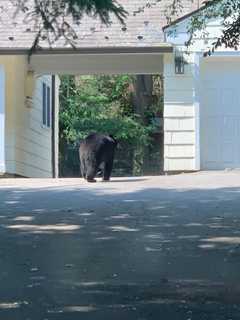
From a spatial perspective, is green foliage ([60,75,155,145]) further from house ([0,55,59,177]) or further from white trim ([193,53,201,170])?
white trim ([193,53,201,170])

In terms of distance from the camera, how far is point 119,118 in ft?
114

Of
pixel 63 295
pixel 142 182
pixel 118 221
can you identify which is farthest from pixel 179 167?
pixel 63 295

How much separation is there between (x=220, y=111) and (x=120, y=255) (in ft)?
32.8

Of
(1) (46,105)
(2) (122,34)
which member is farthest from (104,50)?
(1) (46,105)

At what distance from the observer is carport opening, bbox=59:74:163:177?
32312mm

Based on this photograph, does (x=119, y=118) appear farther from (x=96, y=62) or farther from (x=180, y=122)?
(x=180, y=122)

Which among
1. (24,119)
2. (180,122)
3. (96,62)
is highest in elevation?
(96,62)

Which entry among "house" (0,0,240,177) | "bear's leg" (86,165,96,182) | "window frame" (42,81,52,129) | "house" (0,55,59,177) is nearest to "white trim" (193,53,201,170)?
"house" (0,0,240,177)

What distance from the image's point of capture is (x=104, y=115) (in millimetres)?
36438

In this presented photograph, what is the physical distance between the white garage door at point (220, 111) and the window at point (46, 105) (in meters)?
6.71

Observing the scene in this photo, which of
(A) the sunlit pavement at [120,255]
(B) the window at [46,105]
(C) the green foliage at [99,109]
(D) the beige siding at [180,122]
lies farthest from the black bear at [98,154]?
(C) the green foliage at [99,109]

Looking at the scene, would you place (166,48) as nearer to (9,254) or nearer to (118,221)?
(118,221)

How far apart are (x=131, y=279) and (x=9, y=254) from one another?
5.51 ft

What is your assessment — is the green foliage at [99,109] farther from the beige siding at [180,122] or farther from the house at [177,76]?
the beige siding at [180,122]
